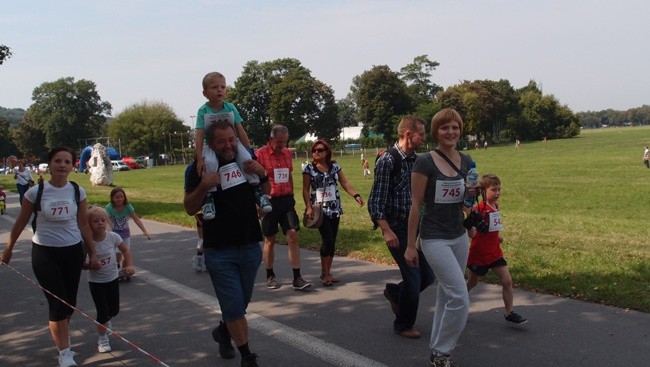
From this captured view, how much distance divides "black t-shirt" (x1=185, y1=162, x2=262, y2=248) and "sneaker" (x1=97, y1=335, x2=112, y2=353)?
1692 millimetres

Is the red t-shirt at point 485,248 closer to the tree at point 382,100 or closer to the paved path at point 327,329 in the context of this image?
the paved path at point 327,329

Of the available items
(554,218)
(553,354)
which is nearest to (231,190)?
(553,354)

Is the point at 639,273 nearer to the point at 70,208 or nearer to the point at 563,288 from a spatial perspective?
the point at 563,288

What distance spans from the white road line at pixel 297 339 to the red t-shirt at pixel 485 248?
142cm

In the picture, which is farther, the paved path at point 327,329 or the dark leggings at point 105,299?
the dark leggings at point 105,299

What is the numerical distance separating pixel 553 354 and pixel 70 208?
157 inches

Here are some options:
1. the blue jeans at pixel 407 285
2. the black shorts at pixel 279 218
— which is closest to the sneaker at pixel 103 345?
the black shorts at pixel 279 218

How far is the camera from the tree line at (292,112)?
8456 cm

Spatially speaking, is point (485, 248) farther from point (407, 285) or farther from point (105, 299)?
point (105, 299)

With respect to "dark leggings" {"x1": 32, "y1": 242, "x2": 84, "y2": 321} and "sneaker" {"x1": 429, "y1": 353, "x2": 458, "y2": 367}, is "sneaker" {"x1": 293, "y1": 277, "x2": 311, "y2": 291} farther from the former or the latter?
"sneaker" {"x1": 429, "y1": 353, "x2": 458, "y2": 367}

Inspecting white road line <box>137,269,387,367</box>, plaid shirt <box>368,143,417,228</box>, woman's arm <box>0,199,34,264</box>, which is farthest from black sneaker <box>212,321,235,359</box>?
woman's arm <box>0,199,34,264</box>

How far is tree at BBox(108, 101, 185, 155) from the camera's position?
9169 cm

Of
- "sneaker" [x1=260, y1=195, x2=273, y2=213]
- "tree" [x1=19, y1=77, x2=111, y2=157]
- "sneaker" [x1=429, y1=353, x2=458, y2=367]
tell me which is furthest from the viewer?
"tree" [x1=19, y1=77, x2=111, y2=157]

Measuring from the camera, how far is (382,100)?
86.5 metres
